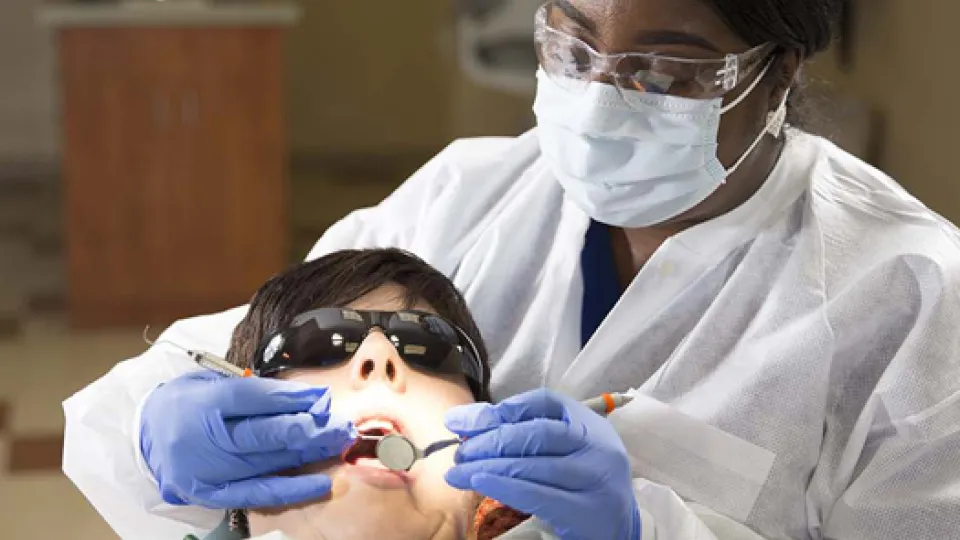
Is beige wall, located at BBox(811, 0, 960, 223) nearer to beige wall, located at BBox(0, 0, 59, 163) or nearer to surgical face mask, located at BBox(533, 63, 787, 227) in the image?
surgical face mask, located at BBox(533, 63, 787, 227)

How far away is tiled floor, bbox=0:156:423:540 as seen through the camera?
2.87m

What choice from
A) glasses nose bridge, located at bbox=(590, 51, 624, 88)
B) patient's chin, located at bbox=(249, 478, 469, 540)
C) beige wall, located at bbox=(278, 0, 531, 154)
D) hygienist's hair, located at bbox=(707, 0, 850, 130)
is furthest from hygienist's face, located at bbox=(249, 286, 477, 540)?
beige wall, located at bbox=(278, 0, 531, 154)

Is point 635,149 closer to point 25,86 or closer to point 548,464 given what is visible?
point 548,464

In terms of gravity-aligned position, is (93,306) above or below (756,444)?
below

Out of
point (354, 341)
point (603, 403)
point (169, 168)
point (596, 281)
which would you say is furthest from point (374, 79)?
point (603, 403)

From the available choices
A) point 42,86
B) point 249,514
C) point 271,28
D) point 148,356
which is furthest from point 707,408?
point 42,86

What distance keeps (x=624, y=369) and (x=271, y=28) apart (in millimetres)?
2602

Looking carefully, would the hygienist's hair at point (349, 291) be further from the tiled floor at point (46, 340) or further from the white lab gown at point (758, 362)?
the tiled floor at point (46, 340)

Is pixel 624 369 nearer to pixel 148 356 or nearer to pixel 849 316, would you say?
pixel 849 316

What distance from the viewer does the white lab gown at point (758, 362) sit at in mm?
1370

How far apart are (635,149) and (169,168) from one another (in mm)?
2640

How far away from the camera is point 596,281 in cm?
164

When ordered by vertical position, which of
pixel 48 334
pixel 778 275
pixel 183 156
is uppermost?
pixel 778 275

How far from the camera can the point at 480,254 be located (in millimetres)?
1699
